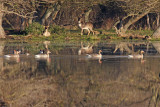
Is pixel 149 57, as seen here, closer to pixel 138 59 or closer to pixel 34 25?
pixel 138 59

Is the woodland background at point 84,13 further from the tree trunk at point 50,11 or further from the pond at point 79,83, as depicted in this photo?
A: the pond at point 79,83

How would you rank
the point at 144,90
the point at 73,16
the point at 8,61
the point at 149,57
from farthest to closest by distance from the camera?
the point at 73,16, the point at 149,57, the point at 8,61, the point at 144,90

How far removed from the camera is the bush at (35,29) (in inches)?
1546

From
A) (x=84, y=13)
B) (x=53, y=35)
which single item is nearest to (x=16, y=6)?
(x=53, y=35)

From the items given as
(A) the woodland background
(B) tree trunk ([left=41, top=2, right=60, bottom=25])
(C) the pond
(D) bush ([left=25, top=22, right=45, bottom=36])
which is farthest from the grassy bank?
(C) the pond

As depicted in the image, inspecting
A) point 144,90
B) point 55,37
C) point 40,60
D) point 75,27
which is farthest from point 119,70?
point 75,27

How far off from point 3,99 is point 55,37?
1098 inches

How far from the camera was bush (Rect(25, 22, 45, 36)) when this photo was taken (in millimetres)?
39272

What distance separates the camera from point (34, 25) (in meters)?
39.4

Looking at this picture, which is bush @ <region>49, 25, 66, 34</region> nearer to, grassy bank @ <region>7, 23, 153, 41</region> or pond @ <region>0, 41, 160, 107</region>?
grassy bank @ <region>7, 23, 153, 41</region>

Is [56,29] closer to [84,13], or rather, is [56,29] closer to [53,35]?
[53,35]

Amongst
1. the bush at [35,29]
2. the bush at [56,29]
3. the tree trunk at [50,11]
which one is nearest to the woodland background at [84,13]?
the tree trunk at [50,11]

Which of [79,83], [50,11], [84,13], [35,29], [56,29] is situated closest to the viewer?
[79,83]

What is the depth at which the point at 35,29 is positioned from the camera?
39.5 metres
